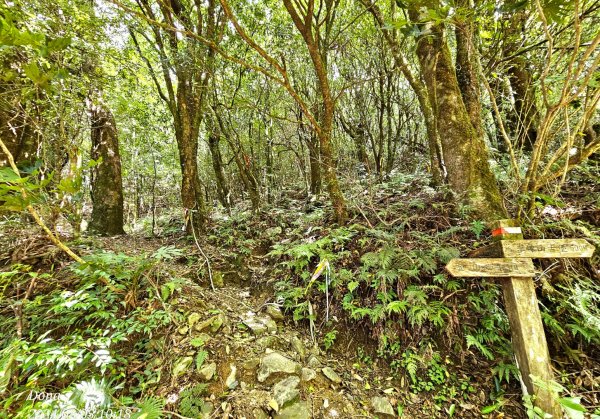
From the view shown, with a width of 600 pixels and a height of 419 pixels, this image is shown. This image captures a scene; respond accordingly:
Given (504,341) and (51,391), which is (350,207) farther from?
(51,391)

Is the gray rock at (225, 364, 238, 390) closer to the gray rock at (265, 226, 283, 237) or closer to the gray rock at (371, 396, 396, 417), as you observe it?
the gray rock at (371, 396, 396, 417)

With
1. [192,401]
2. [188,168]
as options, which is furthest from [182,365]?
[188,168]

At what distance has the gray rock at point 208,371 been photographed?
2617mm

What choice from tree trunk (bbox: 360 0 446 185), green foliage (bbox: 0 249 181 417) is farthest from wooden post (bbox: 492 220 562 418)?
green foliage (bbox: 0 249 181 417)

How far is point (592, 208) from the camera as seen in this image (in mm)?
3398

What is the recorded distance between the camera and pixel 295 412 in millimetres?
2498

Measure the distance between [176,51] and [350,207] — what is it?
5113mm

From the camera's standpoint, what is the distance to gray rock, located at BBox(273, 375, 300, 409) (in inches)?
100

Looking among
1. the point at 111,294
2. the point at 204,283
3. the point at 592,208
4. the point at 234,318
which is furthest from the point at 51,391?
the point at 592,208

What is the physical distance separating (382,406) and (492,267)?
1.84 metres

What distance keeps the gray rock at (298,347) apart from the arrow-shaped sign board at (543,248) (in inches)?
98.6

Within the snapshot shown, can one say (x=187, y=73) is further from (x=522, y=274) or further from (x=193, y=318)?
(x=522, y=274)

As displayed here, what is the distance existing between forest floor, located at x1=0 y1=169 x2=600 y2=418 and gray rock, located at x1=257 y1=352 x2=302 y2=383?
0.01 metres

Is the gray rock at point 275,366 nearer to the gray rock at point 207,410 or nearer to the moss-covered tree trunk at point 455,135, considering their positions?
the gray rock at point 207,410
